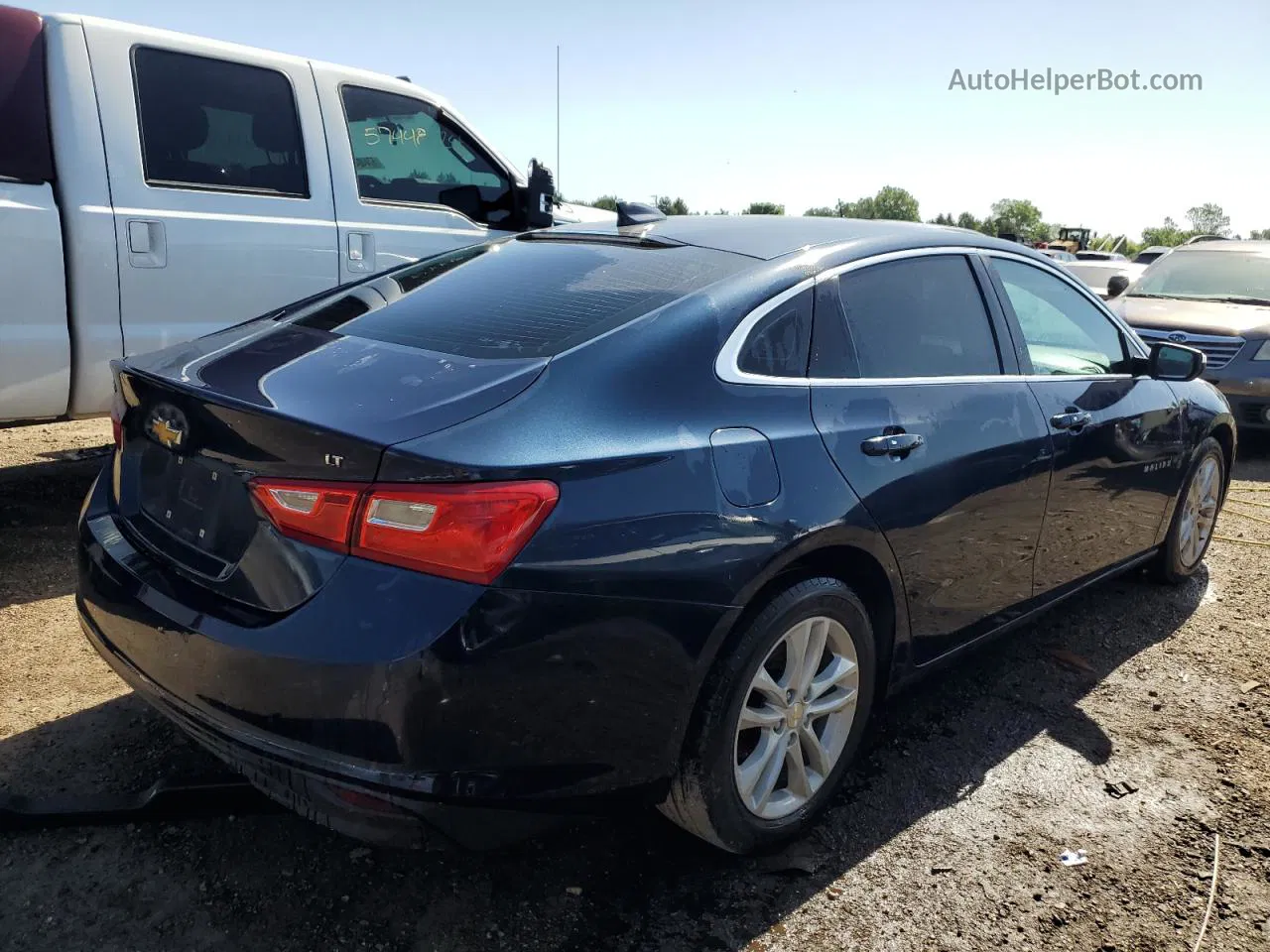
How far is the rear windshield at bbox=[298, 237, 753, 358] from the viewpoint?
2410 millimetres

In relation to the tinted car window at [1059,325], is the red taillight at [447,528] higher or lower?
lower

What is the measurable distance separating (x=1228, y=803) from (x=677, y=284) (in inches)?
89.0

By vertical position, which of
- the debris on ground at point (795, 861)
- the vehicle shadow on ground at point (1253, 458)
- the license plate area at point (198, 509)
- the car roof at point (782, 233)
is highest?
the car roof at point (782, 233)

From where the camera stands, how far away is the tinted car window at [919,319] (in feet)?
9.32

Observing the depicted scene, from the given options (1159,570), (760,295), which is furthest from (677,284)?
(1159,570)

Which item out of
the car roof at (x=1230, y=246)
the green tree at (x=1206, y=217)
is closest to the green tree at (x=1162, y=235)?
the green tree at (x=1206, y=217)

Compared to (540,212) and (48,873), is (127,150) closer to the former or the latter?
(540,212)

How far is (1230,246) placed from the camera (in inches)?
390

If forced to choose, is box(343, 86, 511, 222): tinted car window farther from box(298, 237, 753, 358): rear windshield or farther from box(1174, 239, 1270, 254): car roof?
box(1174, 239, 1270, 254): car roof

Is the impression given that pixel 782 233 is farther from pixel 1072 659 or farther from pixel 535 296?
pixel 1072 659

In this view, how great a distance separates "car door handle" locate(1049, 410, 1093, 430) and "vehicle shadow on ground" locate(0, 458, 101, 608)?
12.6 ft

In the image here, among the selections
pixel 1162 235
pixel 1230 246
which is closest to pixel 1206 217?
pixel 1162 235

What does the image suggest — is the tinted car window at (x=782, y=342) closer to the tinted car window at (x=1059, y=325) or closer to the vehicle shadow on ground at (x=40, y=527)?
the tinted car window at (x=1059, y=325)

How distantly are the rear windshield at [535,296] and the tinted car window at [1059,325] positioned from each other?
1.32 meters
